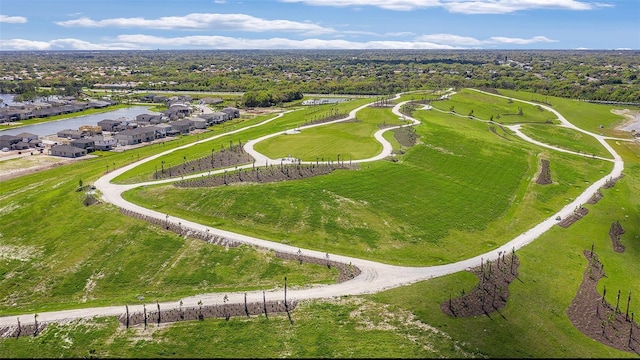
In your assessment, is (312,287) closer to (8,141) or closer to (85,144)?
(85,144)

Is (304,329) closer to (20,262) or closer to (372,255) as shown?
(372,255)

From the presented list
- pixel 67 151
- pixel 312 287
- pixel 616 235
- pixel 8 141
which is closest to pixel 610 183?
pixel 616 235

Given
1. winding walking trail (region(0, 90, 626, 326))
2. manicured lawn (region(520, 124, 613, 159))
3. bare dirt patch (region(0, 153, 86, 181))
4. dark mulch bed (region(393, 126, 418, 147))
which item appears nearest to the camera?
winding walking trail (region(0, 90, 626, 326))

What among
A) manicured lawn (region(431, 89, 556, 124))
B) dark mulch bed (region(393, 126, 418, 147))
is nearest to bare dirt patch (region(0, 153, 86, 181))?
dark mulch bed (region(393, 126, 418, 147))

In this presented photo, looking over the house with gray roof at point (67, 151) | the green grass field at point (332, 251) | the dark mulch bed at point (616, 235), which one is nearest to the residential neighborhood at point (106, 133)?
the house with gray roof at point (67, 151)

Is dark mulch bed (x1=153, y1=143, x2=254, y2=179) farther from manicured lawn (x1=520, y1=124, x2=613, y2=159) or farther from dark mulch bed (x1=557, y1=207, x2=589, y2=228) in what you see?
manicured lawn (x1=520, y1=124, x2=613, y2=159)
